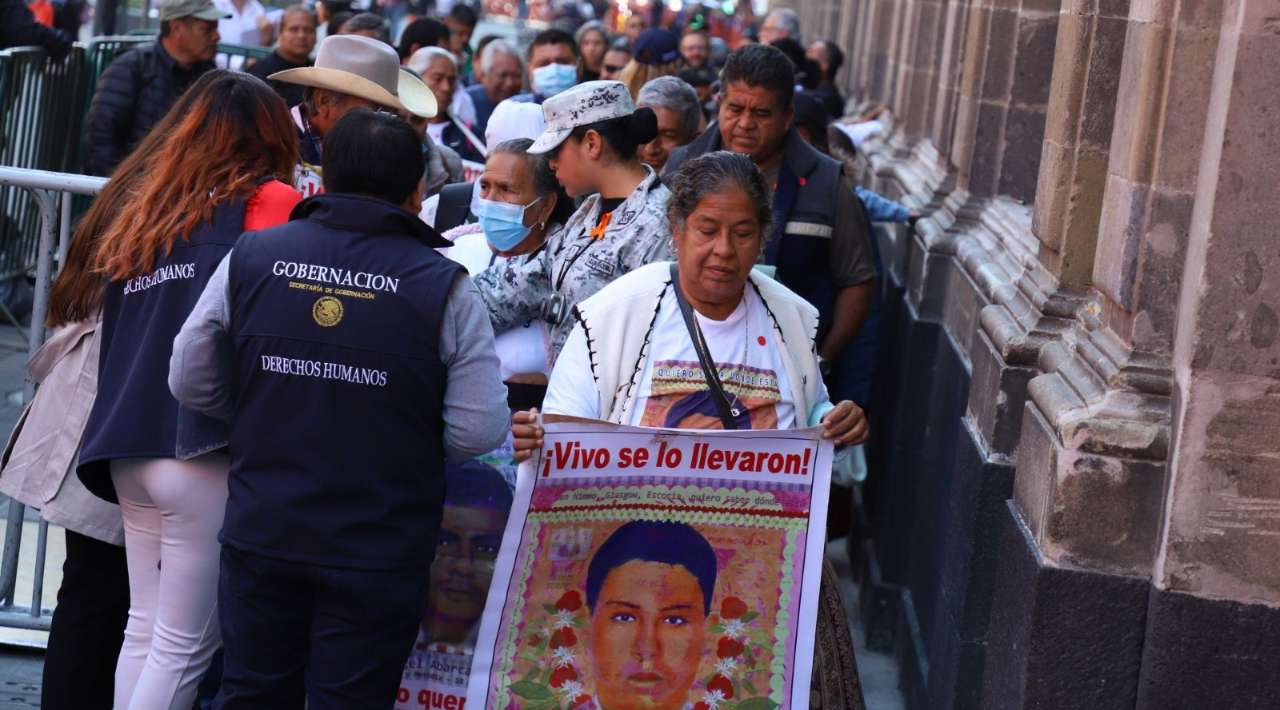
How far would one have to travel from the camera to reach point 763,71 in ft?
19.5

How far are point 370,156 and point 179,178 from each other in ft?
2.17

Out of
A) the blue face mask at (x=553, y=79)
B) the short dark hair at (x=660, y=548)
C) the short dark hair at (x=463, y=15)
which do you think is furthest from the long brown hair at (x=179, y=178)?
the short dark hair at (x=463, y=15)

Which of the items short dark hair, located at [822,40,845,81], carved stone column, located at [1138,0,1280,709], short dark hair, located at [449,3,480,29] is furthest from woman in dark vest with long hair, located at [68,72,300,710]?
short dark hair, located at [449,3,480,29]

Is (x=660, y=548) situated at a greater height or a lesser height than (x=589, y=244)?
lesser

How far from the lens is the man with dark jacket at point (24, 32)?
11164mm

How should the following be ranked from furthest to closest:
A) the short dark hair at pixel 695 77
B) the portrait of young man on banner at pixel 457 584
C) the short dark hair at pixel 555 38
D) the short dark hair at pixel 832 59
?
the short dark hair at pixel 832 59
the short dark hair at pixel 555 38
the short dark hair at pixel 695 77
the portrait of young man on banner at pixel 457 584

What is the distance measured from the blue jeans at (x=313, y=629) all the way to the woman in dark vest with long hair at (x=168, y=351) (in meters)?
0.32

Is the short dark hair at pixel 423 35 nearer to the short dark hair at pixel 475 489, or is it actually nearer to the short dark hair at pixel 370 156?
the short dark hair at pixel 475 489

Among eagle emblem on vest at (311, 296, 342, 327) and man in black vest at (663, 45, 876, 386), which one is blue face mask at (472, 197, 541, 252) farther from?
eagle emblem on vest at (311, 296, 342, 327)

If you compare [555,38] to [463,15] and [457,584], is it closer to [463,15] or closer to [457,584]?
[463,15]

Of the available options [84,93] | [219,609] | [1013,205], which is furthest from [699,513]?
[84,93]

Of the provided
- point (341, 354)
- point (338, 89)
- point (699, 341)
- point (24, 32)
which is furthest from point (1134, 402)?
point (24, 32)

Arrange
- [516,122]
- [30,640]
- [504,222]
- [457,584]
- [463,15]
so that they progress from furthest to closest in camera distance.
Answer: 1. [463,15]
2. [516,122]
3. [30,640]
4. [504,222]
5. [457,584]

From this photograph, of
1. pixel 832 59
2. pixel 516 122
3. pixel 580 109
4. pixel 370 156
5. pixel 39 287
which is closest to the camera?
pixel 370 156
